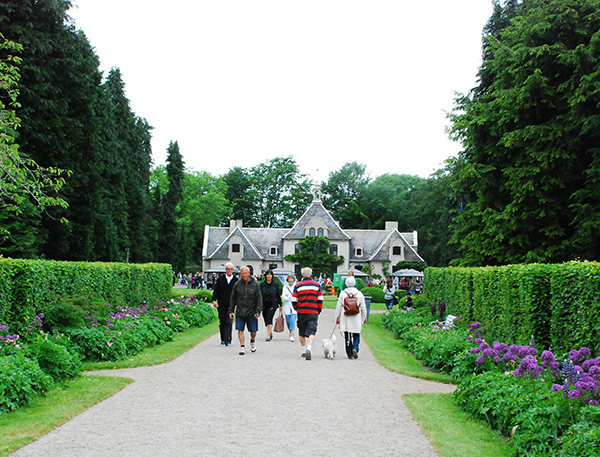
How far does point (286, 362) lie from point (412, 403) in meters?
4.13

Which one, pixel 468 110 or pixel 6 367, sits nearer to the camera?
pixel 6 367

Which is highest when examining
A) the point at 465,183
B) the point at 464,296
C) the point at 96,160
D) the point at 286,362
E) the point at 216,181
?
the point at 216,181

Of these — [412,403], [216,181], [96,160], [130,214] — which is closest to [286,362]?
[412,403]

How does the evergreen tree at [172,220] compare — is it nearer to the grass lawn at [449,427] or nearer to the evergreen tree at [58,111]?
the evergreen tree at [58,111]

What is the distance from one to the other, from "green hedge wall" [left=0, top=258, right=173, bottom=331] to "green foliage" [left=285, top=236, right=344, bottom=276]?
143 feet

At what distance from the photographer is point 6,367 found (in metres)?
7.13

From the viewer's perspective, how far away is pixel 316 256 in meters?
→ 63.0

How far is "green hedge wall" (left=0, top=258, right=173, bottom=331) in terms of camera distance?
33.3 ft

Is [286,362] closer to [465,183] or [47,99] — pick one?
[465,183]

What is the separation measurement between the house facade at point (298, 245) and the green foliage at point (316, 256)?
1545 millimetres

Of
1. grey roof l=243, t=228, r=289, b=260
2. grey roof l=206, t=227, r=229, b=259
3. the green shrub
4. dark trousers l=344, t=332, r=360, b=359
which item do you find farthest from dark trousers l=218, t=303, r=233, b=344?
grey roof l=206, t=227, r=229, b=259

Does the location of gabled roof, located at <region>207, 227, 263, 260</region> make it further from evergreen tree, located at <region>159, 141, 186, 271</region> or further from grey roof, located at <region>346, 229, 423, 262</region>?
grey roof, located at <region>346, 229, 423, 262</region>

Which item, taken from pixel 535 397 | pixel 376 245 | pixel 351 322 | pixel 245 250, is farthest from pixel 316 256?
pixel 535 397

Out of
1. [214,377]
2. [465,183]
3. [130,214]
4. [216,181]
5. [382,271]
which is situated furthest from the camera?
[216,181]
